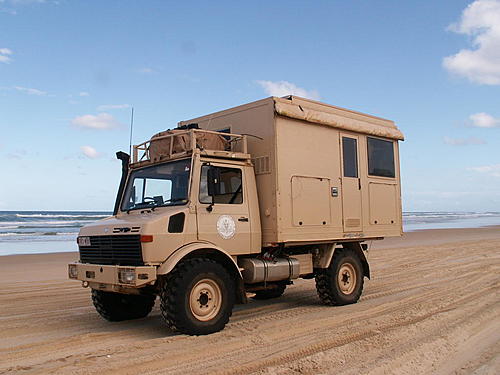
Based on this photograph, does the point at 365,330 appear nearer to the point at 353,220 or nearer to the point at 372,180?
the point at 353,220

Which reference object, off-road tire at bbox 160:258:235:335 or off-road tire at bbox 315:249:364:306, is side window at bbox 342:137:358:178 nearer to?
off-road tire at bbox 315:249:364:306

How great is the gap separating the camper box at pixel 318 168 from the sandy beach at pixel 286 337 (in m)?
1.49

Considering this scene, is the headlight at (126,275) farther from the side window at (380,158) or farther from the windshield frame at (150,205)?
the side window at (380,158)

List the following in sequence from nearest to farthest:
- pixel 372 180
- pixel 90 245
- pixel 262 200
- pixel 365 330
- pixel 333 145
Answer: pixel 365 330
pixel 90 245
pixel 262 200
pixel 333 145
pixel 372 180

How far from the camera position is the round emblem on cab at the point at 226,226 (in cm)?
777

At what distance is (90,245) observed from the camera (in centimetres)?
790

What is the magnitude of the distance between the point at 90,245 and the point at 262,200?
2808 millimetres

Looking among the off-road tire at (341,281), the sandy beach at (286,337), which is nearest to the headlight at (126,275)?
the sandy beach at (286,337)

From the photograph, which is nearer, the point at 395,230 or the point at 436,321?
the point at 436,321

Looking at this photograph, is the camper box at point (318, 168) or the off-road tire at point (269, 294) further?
the off-road tire at point (269, 294)

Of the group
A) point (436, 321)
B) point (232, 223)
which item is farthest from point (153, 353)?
point (436, 321)

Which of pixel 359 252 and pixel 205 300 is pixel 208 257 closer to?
pixel 205 300

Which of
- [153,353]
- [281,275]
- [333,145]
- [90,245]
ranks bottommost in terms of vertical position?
[153,353]

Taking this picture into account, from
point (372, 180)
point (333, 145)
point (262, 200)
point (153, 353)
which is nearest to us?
point (153, 353)
